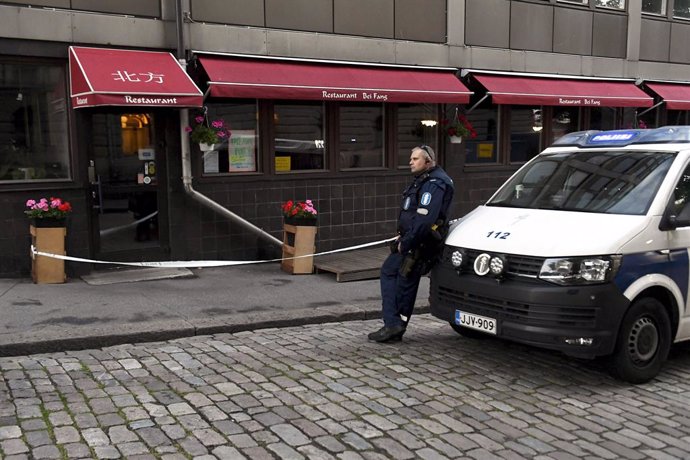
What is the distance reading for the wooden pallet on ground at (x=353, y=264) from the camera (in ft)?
31.1

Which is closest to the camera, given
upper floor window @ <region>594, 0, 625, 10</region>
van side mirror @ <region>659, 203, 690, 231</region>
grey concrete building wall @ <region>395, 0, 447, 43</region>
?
van side mirror @ <region>659, 203, 690, 231</region>

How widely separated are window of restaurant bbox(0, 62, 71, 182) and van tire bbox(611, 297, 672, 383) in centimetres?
730

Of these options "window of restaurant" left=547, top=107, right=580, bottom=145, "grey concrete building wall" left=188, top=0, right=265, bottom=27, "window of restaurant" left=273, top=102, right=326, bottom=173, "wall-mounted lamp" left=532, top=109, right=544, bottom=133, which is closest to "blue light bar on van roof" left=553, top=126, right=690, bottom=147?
"window of restaurant" left=273, top=102, right=326, bottom=173

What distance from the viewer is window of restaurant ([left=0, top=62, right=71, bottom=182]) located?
8977mm

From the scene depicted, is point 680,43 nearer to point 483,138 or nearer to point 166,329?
point 483,138

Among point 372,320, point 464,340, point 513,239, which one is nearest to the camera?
point 513,239

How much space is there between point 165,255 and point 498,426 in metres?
6.70

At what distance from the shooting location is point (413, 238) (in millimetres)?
6180

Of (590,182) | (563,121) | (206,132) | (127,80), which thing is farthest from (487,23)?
(590,182)

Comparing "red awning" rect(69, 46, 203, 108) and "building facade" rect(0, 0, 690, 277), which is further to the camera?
"building facade" rect(0, 0, 690, 277)

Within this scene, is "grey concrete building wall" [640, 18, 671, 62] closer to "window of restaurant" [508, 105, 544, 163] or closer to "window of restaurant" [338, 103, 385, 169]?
"window of restaurant" [508, 105, 544, 163]

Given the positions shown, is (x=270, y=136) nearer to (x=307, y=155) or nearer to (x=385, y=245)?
(x=307, y=155)

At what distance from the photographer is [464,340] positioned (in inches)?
269

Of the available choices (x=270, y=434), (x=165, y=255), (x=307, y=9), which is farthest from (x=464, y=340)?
(x=307, y=9)
